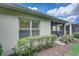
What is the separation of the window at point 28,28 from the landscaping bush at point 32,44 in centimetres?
17

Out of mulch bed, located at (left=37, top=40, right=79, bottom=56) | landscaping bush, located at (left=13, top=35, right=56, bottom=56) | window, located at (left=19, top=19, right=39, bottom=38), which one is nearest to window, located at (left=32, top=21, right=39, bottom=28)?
window, located at (left=19, top=19, right=39, bottom=38)

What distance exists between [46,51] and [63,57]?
43cm

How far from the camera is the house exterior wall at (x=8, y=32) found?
612 centimetres

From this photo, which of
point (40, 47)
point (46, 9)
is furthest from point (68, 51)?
point (46, 9)

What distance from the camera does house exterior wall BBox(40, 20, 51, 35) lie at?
6285mm

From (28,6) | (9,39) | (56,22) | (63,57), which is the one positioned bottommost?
(63,57)

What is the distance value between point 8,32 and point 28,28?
53 cm

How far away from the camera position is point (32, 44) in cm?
615

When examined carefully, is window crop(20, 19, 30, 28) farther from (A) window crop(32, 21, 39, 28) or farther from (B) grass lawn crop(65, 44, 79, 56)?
(B) grass lawn crop(65, 44, 79, 56)

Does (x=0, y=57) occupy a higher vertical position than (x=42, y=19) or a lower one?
lower

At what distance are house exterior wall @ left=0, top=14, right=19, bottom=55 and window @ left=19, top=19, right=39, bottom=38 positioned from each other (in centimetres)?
12

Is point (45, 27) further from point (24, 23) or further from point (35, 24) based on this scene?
point (24, 23)

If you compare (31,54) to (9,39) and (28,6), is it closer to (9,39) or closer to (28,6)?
(9,39)

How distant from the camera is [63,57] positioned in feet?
19.9
